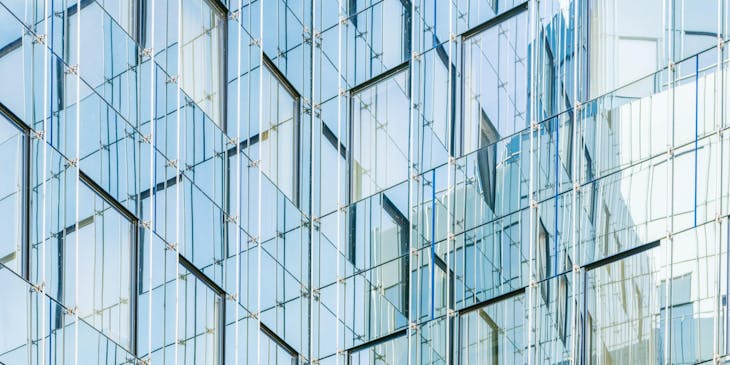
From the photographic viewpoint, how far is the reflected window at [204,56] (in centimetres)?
3081

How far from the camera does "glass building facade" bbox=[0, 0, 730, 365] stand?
26.7 metres

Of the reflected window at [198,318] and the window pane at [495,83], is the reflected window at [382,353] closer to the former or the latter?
the reflected window at [198,318]

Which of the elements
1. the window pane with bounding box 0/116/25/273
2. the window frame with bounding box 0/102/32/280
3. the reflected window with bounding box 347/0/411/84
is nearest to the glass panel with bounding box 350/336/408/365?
the reflected window with bounding box 347/0/411/84

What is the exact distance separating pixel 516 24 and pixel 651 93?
3508 millimetres

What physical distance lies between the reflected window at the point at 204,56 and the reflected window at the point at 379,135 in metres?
3.48

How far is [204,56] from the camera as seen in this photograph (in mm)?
31500

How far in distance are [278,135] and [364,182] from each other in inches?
71.6

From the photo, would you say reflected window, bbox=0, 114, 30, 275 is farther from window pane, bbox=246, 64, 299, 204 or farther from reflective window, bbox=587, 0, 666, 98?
reflective window, bbox=587, 0, 666, 98

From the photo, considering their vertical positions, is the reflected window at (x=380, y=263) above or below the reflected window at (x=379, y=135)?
below

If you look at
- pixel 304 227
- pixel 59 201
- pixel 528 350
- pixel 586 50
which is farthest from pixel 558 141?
pixel 59 201

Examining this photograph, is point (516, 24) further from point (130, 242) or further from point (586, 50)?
point (130, 242)

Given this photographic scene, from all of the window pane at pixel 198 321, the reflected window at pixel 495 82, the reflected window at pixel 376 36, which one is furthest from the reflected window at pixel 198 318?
the reflected window at pixel 376 36

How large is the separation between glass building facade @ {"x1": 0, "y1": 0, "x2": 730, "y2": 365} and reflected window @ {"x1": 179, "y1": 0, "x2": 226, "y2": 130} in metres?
0.06

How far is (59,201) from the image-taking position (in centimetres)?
2631
